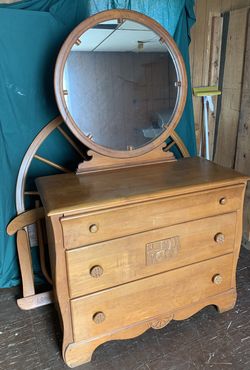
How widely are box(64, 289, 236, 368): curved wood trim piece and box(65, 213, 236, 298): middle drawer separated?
0.25m

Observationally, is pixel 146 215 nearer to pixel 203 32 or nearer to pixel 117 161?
pixel 117 161

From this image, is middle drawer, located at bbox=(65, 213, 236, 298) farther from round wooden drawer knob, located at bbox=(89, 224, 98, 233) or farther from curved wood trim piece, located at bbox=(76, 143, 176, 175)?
curved wood trim piece, located at bbox=(76, 143, 176, 175)

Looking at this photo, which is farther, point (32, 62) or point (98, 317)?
point (32, 62)

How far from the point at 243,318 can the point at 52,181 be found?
1.19m

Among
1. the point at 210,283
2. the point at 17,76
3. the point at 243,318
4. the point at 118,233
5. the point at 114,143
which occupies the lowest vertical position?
the point at 243,318

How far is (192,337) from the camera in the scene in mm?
1524

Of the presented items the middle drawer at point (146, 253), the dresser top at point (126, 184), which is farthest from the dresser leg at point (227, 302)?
the dresser top at point (126, 184)

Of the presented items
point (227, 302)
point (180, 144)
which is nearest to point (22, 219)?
point (180, 144)

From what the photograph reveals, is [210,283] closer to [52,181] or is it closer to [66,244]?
[66,244]

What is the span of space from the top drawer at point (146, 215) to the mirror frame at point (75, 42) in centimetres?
35

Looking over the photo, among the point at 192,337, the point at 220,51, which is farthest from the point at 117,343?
the point at 220,51

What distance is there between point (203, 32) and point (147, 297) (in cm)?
168

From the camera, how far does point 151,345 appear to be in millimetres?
1487

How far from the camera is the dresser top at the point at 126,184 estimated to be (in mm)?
1184
